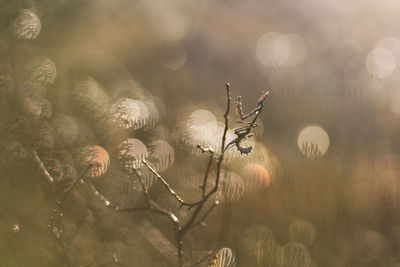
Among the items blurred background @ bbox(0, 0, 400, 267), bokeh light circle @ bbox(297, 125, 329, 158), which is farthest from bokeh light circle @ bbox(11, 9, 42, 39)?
bokeh light circle @ bbox(297, 125, 329, 158)

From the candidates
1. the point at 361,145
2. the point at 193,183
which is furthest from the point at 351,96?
the point at 193,183

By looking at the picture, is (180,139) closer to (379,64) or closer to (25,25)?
(25,25)

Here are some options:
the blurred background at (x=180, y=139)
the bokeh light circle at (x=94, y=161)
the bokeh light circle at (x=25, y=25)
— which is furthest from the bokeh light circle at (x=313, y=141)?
the bokeh light circle at (x=25, y=25)

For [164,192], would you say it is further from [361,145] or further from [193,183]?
[361,145]

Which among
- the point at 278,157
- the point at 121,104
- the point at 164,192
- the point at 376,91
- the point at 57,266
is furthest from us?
the point at 376,91

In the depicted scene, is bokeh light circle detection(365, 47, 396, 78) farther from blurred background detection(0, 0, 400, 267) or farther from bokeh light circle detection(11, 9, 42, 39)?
bokeh light circle detection(11, 9, 42, 39)

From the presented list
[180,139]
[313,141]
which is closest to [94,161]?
[180,139]

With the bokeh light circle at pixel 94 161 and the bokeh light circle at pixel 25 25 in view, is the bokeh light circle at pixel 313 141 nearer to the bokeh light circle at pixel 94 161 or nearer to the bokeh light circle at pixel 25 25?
the bokeh light circle at pixel 94 161

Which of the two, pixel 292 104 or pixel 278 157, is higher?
pixel 292 104
